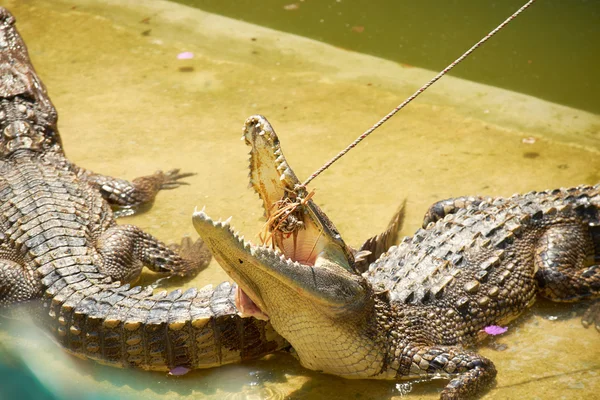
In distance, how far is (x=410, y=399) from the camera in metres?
3.69

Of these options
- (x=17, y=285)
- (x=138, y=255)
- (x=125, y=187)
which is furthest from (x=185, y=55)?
(x=17, y=285)

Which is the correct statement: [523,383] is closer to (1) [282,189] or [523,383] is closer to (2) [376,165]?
(1) [282,189]

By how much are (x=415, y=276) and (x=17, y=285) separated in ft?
7.32

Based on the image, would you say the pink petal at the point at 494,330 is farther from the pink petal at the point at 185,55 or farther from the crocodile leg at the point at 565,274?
the pink petal at the point at 185,55

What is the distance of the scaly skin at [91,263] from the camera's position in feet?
12.5

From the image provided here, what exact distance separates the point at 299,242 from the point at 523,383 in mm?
1367

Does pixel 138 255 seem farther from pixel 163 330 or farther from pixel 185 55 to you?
pixel 185 55

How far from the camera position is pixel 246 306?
3.53 meters

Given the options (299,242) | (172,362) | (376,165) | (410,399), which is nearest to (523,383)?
(410,399)

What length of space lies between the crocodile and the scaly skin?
0.42 meters

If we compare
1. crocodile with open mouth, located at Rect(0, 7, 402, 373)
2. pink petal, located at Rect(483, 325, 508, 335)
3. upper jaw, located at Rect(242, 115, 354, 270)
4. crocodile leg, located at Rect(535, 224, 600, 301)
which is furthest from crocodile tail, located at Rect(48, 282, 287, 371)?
crocodile leg, located at Rect(535, 224, 600, 301)

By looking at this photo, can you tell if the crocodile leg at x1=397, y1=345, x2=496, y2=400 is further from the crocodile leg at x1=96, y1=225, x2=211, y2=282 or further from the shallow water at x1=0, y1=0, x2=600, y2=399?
the crocodile leg at x1=96, y1=225, x2=211, y2=282

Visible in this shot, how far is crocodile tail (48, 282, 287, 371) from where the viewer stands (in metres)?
3.79

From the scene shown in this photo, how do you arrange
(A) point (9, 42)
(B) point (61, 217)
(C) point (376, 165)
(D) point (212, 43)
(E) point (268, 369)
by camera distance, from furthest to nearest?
(D) point (212, 43) < (A) point (9, 42) < (C) point (376, 165) < (B) point (61, 217) < (E) point (268, 369)
